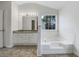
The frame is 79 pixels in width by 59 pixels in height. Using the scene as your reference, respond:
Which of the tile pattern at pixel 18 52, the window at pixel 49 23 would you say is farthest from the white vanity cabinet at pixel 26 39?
the window at pixel 49 23

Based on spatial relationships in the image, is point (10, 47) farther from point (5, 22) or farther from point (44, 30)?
point (44, 30)

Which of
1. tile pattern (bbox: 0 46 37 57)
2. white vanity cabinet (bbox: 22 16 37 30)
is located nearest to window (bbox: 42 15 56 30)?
white vanity cabinet (bbox: 22 16 37 30)

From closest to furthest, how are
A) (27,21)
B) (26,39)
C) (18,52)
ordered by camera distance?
1. (18,52)
2. (26,39)
3. (27,21)

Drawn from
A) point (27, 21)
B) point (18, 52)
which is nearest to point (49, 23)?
point (27, 21)

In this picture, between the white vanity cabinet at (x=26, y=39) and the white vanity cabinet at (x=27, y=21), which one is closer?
the white vanity cabinet at (x=26, y=39)

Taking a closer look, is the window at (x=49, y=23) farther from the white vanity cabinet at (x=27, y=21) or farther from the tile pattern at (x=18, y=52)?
the tile pattern at (x=18, y=52)

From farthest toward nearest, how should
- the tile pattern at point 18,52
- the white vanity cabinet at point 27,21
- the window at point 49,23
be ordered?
the window at point 49,23 → the white vanity cabinet at point 27,21 → the tile pattern at point 18,52

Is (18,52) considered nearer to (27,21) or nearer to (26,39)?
(26,39)

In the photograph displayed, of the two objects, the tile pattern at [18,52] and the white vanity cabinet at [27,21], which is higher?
the white vanity cabinet at [27,21]

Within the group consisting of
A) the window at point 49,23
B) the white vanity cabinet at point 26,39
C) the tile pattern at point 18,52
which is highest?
the window at point 49,23

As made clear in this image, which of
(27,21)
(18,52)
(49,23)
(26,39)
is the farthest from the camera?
(49,23)

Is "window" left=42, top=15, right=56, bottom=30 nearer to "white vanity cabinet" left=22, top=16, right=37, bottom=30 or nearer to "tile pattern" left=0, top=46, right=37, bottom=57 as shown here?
"white vanity cabinet" left=22, top=16, right=37, bottom=30

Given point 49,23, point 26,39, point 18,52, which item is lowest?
point 18,52

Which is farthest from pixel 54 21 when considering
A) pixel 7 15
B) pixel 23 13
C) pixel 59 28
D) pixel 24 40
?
pixel 7 15
